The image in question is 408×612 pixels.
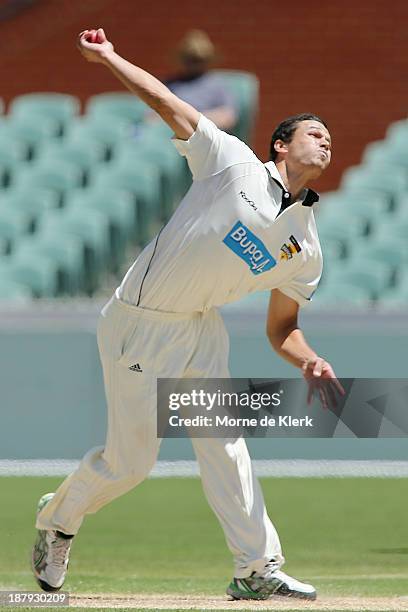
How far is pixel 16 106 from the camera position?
1258 cm

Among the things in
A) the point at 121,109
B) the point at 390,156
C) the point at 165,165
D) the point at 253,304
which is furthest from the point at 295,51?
the point at 253,304

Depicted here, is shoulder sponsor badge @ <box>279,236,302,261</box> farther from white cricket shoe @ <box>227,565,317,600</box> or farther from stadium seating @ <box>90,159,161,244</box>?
stadium seating @ <box>90,159,161,244</box>

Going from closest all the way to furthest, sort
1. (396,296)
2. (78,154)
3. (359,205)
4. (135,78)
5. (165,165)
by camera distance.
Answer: (135,78) → (396,296) → (165,165) → (359,205) → (78,154)

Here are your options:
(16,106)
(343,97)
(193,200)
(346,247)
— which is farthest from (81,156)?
(193,200)

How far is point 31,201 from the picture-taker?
11250mm

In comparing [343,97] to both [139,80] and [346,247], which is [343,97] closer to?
[346,247]

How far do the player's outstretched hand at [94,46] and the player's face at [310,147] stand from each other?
0.75m

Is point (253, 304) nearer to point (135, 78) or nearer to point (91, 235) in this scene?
point (91, 235)

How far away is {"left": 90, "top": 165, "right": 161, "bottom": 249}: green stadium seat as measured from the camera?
435 inches

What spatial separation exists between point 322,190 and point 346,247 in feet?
8.48

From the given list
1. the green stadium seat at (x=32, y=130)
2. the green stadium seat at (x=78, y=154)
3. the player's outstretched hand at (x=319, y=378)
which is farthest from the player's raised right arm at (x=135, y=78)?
the green stadium seat at (x=32, y=130)

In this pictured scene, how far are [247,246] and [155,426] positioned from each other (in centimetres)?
72

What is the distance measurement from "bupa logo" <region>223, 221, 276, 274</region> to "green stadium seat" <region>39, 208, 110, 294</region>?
5488 millimetres

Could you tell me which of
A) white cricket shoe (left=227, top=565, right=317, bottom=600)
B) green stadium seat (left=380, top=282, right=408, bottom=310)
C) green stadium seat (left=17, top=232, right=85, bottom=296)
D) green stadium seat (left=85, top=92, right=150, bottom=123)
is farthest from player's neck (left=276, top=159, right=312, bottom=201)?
green stadium seat (left=85, top=92, right=150, bottom=123)
